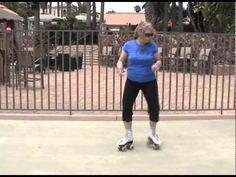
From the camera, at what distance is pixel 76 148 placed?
6.48m

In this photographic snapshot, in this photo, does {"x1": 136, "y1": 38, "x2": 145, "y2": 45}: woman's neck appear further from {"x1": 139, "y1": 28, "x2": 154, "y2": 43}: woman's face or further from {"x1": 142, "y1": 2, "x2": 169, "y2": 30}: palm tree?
{"x1": 142, "y1": 2, "x2": 169, "y2": 30}: palm tree

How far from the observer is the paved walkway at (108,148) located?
562 cm

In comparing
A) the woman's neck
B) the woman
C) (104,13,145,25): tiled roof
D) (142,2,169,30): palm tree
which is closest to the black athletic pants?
the woman

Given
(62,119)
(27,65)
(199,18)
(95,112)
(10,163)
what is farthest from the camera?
(199,18)

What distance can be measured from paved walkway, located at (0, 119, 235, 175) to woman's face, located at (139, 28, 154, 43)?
1370 millimetres

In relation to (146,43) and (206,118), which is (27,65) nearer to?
(206,118)

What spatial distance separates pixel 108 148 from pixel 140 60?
119 cm

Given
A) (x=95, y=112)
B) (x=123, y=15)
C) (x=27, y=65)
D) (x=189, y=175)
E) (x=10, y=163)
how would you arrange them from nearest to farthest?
(x=189, y=175), (x=10, y=163), (x=95, y=112), (x=27, y=65), (x=123, y=15)

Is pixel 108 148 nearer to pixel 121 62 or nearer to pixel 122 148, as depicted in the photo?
pixel 122 148

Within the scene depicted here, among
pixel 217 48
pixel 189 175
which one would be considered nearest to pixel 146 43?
pixel 189 175

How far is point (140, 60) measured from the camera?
624cm

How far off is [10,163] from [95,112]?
328 centimetres

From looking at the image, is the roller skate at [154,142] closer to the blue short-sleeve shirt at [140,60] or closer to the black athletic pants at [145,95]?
the black athletic pants at [145,95]

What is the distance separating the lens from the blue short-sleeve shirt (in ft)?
20.5
